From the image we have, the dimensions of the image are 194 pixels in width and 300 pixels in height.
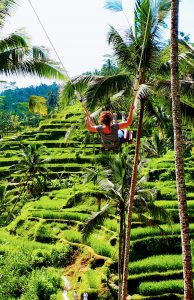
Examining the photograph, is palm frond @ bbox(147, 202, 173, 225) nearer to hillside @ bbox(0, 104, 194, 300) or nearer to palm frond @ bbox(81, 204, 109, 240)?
palm frond @ bbox(81, 204, 109, 240)

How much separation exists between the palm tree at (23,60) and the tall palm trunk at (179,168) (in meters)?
3.91

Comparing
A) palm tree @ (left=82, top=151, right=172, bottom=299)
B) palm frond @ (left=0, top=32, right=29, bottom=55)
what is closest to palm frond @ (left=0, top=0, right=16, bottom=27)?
palm frond @ (left=0, top=32, right=29, bottom=55)

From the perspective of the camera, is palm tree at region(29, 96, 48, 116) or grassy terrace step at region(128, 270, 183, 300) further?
grassy terrace step at region(128, 270, 183, 300)

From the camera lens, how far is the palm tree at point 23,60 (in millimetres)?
9234

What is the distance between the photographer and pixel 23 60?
9312 millimetres

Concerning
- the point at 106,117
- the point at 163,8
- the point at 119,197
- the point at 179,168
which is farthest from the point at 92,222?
the point at 179,168

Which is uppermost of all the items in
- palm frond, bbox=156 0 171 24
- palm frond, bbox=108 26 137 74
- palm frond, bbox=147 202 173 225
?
palm frond, bbox=156 0 171 24

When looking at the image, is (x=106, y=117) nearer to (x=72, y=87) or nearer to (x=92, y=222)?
(x=72, y=87)

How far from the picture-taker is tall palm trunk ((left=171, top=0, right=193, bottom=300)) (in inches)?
210

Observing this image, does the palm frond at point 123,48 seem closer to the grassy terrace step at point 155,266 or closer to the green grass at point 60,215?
the grassy terrace step at point 155,266

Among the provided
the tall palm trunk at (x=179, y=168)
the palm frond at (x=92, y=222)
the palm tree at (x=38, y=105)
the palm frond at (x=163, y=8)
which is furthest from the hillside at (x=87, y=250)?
the tall palm trunk at (x=179, y=168)

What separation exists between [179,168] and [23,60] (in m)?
5.11

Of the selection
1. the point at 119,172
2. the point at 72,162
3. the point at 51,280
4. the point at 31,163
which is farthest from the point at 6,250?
the point at 72,162

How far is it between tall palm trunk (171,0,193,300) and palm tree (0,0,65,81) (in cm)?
391
